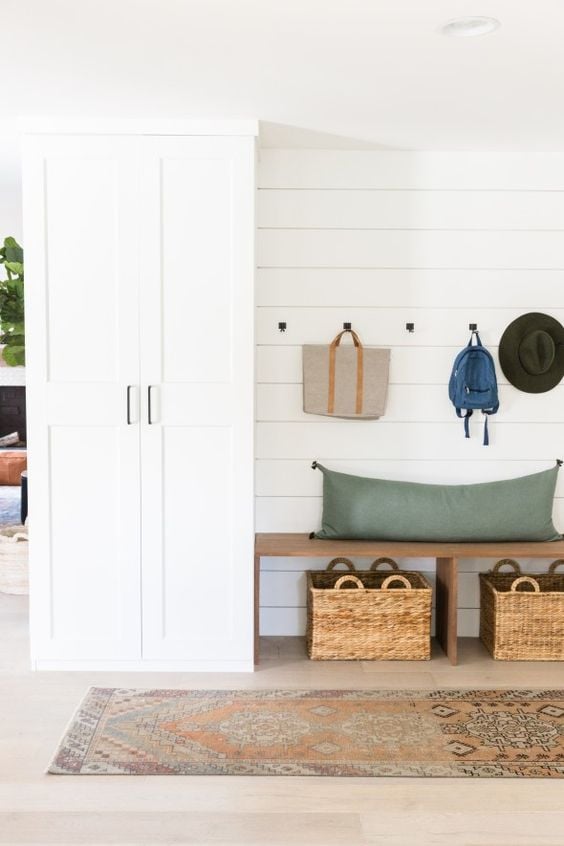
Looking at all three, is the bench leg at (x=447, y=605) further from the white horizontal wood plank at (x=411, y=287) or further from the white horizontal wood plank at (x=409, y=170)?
the white horizontal wood plank at (x=409, y=170)

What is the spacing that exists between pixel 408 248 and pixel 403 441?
0.93m

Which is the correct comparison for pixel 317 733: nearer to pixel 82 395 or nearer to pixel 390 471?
pixel 390 471

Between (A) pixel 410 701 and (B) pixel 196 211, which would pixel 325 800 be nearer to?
(A) pixel 410 701

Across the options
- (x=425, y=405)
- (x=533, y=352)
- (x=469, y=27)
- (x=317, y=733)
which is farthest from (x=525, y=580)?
(x=469, y=27)

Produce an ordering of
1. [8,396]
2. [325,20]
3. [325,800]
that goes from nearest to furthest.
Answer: [325,20]
[325,800]
[8,396]

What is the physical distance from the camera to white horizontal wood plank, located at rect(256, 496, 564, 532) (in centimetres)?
420

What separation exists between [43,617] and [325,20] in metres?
2.66

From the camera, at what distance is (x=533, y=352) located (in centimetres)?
411

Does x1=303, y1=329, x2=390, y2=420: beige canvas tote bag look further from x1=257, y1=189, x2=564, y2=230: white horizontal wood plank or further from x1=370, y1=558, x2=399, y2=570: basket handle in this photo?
x1=370, y1=558, x2=399, y2=570: basket handle

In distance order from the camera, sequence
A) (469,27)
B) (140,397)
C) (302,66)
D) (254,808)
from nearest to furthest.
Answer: (469,27)
(254,808)
(302,66)
(140,397)

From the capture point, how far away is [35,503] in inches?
147

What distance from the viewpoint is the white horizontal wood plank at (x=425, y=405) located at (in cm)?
417

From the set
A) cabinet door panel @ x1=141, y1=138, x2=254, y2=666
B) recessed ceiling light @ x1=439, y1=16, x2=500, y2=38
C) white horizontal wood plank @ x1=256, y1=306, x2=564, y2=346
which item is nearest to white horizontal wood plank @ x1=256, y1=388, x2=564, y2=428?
white horizontal wood plank @ x1=256, y1=306, x2=564, y2=346

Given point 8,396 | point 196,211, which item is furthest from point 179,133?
point 8,396
